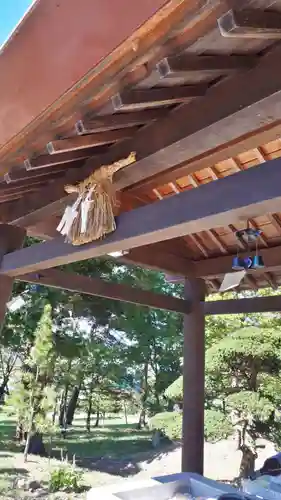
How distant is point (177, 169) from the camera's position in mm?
1928

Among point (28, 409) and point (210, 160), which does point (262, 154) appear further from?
point (28, 409)

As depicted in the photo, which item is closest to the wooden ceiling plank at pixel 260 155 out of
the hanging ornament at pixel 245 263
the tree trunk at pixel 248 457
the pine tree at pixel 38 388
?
the hanging ornament at pixel 245 263

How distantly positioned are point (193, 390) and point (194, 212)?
204cm

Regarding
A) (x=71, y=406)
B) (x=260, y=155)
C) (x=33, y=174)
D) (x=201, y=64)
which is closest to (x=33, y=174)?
(x=33, y=174)

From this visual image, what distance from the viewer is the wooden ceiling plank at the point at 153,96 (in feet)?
3.56

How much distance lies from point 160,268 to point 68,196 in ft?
4.46

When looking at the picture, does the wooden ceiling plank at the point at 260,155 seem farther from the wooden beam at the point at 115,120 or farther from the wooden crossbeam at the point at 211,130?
the wooden beam at the point at 115,120

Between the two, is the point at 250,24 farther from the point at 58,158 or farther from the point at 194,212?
the point at 58,158

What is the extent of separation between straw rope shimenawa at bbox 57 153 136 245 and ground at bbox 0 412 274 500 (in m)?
4.92

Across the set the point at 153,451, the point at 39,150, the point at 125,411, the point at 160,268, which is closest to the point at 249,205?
the point at 39,150

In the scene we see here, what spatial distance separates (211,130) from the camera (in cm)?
126

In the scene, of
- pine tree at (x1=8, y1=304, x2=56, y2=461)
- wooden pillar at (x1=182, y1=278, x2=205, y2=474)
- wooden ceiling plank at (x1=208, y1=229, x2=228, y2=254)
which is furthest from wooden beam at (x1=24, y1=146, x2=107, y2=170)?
pine tree at (x1=8, y1=304, x2=56, y2=461)

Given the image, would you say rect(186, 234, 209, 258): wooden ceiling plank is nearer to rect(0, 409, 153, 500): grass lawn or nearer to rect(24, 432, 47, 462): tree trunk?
rect(0, 409, 153, 500): grass lawn

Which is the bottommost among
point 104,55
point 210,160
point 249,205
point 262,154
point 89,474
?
point 89,474
